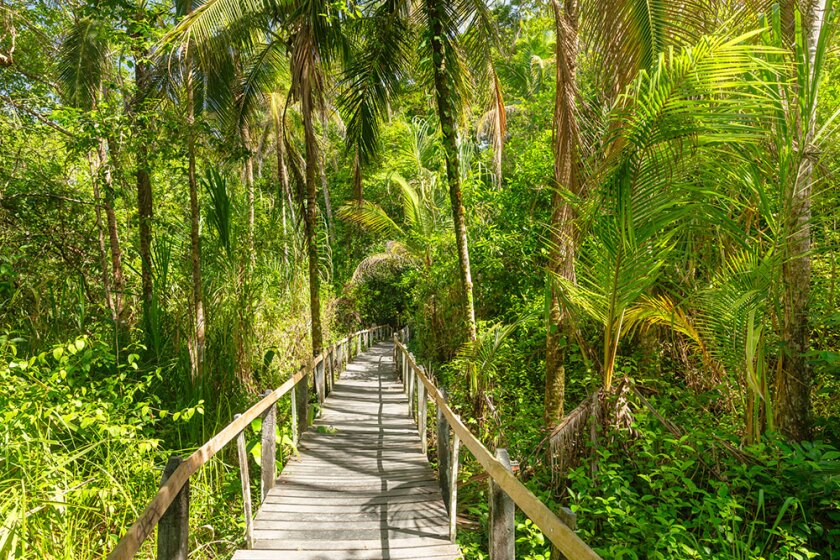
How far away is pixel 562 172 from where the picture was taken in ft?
14.1

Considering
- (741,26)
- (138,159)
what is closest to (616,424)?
(741,26)

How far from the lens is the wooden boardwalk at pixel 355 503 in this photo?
3521 millimetres

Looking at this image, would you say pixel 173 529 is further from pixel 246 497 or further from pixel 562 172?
pixel 562 172

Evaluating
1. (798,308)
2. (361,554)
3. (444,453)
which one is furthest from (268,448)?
(798,308)

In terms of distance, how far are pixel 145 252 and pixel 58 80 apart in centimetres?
377

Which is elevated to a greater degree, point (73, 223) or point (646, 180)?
point (73, 223)

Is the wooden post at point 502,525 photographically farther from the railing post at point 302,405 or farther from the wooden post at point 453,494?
the railing post at point 302,405

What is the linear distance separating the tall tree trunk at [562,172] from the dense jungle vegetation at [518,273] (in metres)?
0.03

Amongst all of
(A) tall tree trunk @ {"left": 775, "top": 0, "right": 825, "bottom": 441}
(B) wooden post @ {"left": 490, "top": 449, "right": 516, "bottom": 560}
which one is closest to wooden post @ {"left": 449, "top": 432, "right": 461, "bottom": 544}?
(B) wooden post @ {"left": 490, "top": 449, "right": 516, "bottom": 560}

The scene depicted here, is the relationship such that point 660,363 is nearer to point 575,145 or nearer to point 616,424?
point 616,424

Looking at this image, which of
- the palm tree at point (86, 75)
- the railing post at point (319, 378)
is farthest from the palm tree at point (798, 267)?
the palm tree at point (86, 75)

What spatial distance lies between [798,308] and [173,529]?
3.94 meters

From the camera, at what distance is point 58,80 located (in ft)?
25.7

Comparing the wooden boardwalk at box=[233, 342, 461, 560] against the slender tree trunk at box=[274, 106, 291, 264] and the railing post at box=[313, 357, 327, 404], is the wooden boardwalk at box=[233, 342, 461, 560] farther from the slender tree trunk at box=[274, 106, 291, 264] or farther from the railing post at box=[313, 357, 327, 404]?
the slender tree trunk at box=[274, 106, 291, 264]
